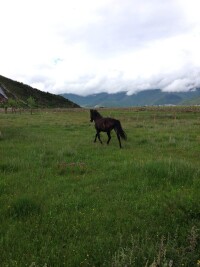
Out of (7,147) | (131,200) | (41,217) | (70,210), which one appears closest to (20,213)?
(41,217)

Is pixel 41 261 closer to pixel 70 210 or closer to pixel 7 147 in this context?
pixel 70 210

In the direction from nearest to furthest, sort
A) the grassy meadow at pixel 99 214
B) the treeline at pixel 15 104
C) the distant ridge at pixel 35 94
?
the grassy meadow at pixel 99 214 → the treeline at pixel 15 104 → the distant ridge at pixel 35 94

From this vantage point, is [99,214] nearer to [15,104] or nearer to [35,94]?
[15,104]

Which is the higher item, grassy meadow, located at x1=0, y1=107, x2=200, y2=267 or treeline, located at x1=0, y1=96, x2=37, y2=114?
treeline, located at x1=0, y1=96, x2=37, y2=114

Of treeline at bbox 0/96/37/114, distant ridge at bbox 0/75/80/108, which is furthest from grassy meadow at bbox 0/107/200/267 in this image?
distant ridge at bbox 0/75/80/108

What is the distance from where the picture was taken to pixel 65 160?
600 inches

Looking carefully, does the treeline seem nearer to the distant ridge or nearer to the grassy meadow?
the grassy meadow

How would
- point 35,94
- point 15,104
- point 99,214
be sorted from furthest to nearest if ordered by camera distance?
point 35,94 → point 15,104 → point 99,214

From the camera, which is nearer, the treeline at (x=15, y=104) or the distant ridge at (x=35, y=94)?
the treeline at (x=15, y=104)

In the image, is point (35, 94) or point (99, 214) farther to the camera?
point (35, 94)

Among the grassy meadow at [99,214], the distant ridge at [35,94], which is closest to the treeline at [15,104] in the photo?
the grassy meadow at [99,214]

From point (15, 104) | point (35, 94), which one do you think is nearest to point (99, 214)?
point (15, 104)

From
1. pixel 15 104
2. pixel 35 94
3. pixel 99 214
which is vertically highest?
pixel 35 94

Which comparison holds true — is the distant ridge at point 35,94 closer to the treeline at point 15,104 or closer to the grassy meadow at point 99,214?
the treeline at point 15,104
